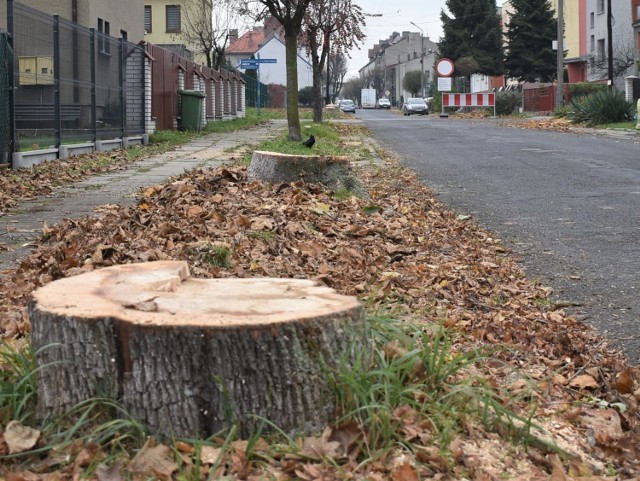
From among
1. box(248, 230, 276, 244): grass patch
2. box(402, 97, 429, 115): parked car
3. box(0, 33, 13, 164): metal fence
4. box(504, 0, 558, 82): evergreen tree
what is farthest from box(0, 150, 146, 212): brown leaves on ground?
box(504, 0, 558, 82): evergreen tree

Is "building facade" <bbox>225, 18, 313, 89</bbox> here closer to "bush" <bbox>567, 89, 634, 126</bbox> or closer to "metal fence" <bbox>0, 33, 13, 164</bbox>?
"bush" <bbox>567, 89, 634, 126</bbox>

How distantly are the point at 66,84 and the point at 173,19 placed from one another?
4815 centimetres

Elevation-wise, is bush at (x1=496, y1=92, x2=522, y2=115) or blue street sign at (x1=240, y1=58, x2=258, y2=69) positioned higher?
blue street sign at (x1=240, y1=58, x2=258, y2=69)

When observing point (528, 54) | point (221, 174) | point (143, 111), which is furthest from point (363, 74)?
point (221, 174)

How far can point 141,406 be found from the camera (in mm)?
3152

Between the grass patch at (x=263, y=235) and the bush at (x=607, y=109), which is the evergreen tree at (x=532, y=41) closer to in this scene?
the bush at (x=607, y=109)

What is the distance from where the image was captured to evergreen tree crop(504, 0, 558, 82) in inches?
2557

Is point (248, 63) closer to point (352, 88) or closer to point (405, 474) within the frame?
point (405, 474)

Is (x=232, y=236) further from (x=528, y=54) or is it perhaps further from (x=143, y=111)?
(x=528, y=54)

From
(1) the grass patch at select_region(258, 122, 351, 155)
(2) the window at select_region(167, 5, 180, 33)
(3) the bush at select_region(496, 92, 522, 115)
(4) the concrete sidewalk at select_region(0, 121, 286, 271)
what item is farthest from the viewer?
(2) the window at select_region(167, 5, 180, 33)

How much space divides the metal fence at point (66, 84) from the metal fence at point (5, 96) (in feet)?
0.53

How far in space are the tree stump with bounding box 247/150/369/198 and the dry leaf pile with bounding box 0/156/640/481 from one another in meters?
0.16

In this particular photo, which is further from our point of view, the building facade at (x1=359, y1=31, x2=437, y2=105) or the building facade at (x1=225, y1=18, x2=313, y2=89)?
the building facade at (x1=359, y1=31, x2=437, y2=105)

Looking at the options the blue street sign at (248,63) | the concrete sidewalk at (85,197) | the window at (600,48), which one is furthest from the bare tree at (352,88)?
the concrete sidewalk at (85,197)
